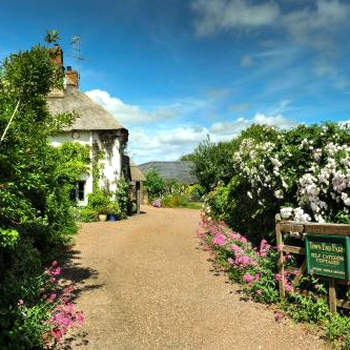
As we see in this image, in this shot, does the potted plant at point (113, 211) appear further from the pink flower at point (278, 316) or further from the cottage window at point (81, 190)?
the pink flower at point (278, 316)

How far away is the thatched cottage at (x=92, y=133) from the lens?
71.2 feet

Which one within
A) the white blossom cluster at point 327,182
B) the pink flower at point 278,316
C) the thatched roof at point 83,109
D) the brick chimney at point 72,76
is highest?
the brick chimney at point 72,76

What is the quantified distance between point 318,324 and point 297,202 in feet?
8.57

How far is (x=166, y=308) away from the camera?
6727mm

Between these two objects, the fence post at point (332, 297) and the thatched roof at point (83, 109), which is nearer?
the fence post at point (332, 297)

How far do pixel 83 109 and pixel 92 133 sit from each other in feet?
6.48

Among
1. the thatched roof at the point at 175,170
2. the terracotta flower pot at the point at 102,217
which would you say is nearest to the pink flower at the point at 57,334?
the terracotta flower pot at the point at 102,217

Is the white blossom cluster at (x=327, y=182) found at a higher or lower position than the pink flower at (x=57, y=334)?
higher

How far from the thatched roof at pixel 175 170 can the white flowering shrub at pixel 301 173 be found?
38.8 meters

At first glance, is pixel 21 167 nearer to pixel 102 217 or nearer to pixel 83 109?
pixel 102 217

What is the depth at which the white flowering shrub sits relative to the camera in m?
6.71

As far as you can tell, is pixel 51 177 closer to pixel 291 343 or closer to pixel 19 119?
pixel 19 119

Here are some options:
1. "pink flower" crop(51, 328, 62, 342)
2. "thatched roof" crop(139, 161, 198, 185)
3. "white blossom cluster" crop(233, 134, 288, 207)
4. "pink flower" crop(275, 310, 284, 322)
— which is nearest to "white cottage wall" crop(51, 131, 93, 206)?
"white blossom cluster" crop(233, 134, 288, 207)

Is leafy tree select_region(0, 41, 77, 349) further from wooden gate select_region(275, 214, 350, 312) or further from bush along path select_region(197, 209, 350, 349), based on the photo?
wooden gate select_region(275, 214, 350, 312)
